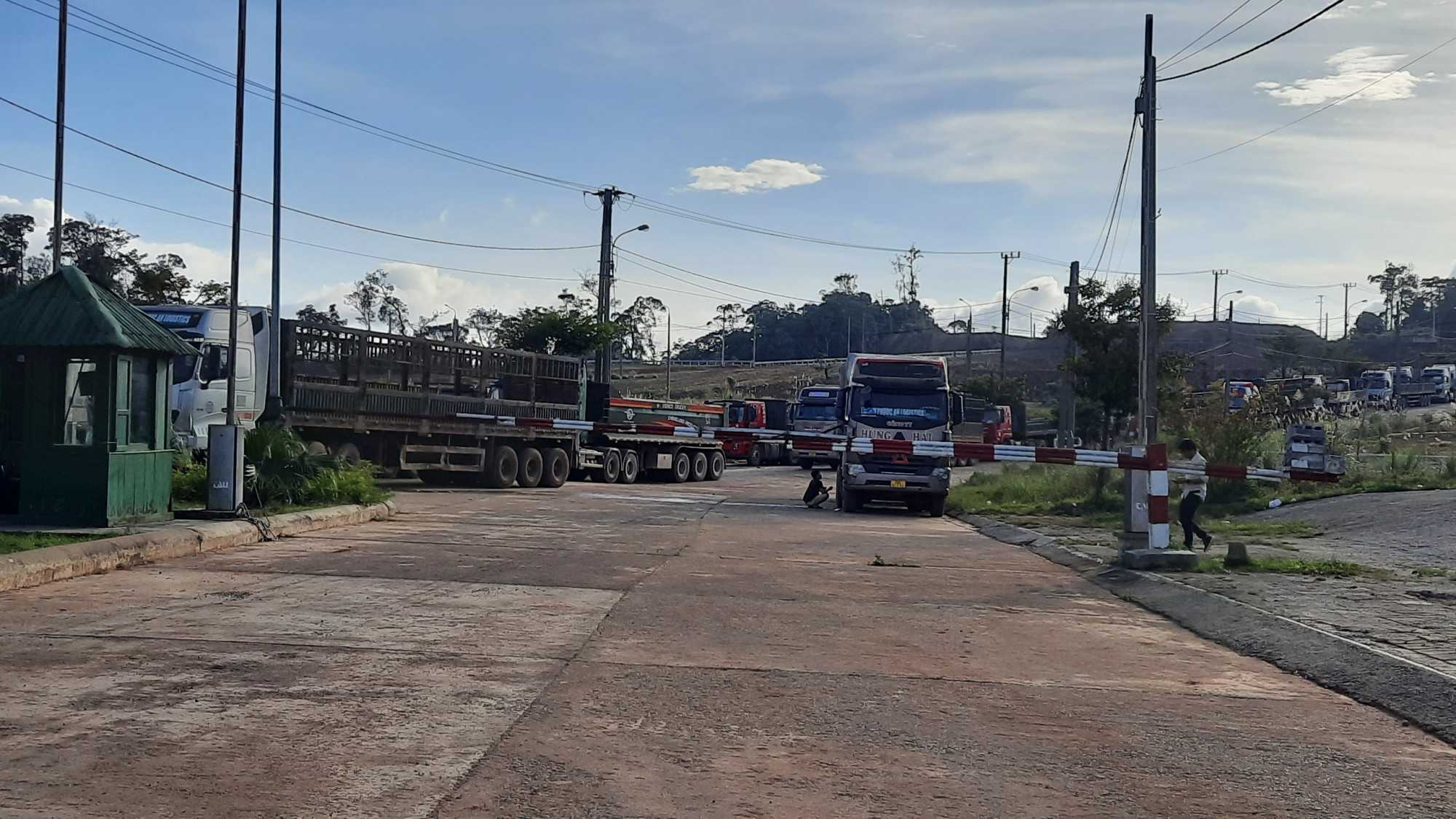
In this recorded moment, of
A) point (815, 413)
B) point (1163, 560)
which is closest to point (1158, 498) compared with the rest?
point (1163, 560)

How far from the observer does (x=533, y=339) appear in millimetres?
43094

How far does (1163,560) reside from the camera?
12375mm

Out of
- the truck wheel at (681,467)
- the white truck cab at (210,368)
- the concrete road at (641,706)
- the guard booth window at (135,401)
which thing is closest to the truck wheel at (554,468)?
the truck wheel at (681,467)

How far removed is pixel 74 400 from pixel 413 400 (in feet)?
34.6

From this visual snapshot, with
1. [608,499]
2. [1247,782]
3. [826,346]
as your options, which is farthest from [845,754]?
[826,346]

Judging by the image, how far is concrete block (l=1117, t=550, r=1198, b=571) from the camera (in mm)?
12320

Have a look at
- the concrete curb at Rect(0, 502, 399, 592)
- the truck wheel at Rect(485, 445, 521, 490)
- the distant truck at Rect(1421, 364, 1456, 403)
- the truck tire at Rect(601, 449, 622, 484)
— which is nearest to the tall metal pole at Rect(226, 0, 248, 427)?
the concrete curb at Rect(0, 502, 399, 592)

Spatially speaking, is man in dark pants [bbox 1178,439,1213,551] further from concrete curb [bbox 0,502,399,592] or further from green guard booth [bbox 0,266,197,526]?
green guard booth [bbox 0,266,197,526]

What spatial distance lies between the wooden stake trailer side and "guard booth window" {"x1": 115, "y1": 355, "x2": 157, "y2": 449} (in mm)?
7445

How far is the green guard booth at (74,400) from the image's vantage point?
11.8 metres

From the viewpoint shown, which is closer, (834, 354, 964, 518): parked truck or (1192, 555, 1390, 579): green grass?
(1192, 555, 1390, 579): green grass

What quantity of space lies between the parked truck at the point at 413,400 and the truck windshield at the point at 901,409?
12.8ft

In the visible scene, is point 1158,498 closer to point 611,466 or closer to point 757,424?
point 611,466

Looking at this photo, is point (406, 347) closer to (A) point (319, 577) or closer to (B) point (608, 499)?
(B) point (608, 499)
